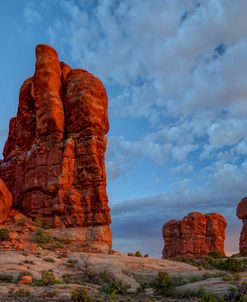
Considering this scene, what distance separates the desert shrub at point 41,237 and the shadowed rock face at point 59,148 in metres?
3.05

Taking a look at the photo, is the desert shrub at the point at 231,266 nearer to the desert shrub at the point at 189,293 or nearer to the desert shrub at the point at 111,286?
the desert shrub at the point at 111,286

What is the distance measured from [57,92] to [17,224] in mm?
17170

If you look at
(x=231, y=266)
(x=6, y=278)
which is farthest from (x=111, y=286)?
(x=231, y=266)

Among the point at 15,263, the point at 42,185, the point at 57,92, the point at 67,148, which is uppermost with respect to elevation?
the point at 57,92

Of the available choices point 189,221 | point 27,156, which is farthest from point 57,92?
point 189,221

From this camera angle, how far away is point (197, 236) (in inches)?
3056

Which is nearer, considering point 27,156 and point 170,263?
point 170,263

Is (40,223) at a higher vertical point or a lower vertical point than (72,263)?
higher

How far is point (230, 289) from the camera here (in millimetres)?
20828

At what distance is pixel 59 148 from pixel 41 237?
39.0 feet

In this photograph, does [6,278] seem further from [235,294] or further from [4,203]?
[4,203]

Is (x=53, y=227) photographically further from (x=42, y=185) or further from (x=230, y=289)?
(x=230, y=289)

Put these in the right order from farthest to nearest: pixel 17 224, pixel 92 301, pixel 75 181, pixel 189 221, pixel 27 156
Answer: pixel 189 221 → pixel 27 156 → pixel 75 181 → pixel 17 224 → pixel 92 301

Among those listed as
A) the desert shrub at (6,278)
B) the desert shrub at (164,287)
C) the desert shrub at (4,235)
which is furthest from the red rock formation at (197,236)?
the desert shrub at (6,278)
